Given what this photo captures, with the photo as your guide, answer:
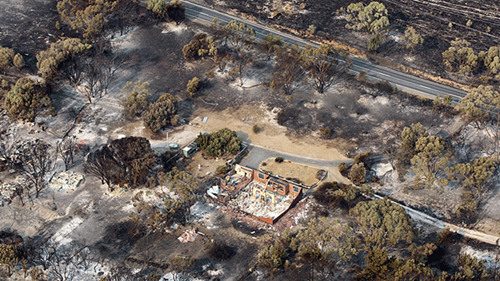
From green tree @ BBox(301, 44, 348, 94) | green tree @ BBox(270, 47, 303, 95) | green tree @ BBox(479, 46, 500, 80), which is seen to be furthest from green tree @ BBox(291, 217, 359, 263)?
green tree @ BBox(479, 46, 500, 80)

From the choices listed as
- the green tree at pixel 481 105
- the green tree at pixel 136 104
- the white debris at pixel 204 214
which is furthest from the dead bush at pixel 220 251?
the green tree at pixel 481 105

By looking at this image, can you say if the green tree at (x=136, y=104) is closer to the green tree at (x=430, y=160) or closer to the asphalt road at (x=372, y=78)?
the asphalt road at (x=372, y=78)

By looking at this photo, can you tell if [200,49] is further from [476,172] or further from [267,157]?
[476,172]

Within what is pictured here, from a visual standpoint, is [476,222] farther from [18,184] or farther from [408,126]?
[18,184]

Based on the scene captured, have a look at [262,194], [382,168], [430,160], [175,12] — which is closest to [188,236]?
[262,194]

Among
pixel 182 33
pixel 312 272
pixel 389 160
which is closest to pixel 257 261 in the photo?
pixel 312 272
